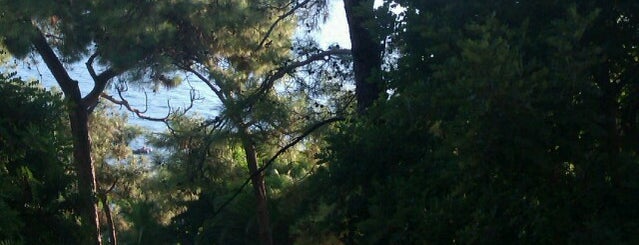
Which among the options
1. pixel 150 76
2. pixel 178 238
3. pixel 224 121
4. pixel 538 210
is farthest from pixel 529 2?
pixel 178 238

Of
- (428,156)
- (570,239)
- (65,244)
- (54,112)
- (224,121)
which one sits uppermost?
(224,121)

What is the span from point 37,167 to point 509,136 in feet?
13.6

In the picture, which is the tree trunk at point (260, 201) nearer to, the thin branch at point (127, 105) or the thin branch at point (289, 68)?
the thin branch at point (127, 105)

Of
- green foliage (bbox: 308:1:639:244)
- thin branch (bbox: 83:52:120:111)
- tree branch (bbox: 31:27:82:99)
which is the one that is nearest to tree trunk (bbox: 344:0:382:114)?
green foliage (bbox: 308:1:639:244)

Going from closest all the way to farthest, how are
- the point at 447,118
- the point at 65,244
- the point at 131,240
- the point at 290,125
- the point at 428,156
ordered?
the point at 447,118
the point at 428,156
the point at 65,244
the point at 290,125
the point at 131,240

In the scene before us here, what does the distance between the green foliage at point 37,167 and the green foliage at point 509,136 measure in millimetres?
2579

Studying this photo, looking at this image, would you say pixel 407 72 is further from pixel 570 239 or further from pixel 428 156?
pixel 570 239

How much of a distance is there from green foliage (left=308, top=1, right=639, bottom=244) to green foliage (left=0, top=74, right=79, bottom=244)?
8.46ft

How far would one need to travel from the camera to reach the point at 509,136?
431cm

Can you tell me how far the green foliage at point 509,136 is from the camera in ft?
14.1

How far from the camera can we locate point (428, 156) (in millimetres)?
5195

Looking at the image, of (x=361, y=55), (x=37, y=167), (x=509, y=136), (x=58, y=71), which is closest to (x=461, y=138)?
(x=509, y=136)

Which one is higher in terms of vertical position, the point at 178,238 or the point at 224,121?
the point at 178,238

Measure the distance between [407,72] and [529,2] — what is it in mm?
945
